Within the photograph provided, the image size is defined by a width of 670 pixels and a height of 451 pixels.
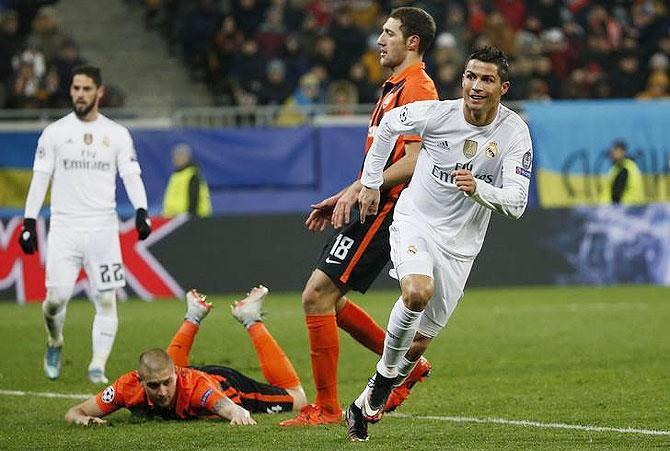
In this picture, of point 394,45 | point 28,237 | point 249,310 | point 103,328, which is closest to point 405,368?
point 249,310

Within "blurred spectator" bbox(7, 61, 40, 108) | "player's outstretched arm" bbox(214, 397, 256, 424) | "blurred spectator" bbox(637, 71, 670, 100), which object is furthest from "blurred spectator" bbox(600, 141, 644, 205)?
"player's outstretched arm" bbox(214, 397, 256, 424)

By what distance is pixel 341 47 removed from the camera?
23.2 m

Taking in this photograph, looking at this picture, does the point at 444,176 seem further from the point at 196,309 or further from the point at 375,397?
the point at 196,309

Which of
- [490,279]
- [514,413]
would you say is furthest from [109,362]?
[490,279]

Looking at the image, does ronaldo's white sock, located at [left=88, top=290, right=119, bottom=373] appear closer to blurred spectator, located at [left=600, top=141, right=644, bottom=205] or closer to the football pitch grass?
the football pitch grass

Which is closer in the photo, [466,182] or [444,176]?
[466,182]

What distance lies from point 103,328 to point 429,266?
4.26 m

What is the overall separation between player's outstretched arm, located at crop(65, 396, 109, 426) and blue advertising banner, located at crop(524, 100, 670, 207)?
1353cm

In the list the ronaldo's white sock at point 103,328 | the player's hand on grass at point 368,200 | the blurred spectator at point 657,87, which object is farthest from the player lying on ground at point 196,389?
the blurred spectator at point 657,87

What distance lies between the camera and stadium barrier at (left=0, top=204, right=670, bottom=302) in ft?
60.7

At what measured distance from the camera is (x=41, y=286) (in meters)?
18.4

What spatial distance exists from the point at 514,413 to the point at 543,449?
1673 millimetres

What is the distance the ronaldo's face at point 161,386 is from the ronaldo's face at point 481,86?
2.36m

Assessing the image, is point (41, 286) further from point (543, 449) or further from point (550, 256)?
point (543, 449)
